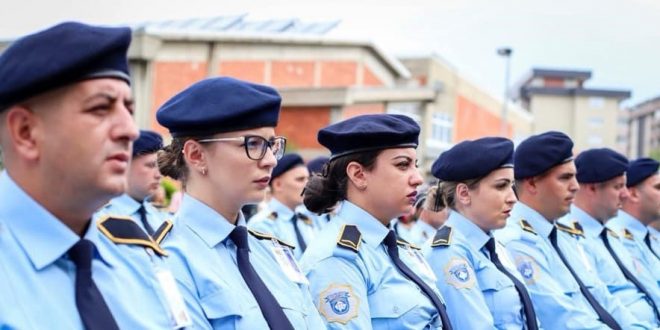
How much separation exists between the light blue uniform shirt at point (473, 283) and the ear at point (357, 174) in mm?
753

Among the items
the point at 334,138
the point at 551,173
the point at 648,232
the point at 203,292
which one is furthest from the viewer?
the point at 648,232

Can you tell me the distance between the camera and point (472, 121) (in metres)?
45.2

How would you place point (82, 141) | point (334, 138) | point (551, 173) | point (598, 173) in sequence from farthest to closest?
point (598, 173), point (551, 173), point (334, 138), point (82, 141)

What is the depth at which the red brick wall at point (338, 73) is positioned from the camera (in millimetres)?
32906

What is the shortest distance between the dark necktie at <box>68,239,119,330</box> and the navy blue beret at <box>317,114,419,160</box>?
2128mm

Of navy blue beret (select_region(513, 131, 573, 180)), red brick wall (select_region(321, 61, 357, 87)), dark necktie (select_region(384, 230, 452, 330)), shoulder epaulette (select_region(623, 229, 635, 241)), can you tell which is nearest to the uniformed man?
navy blue beret (select_region(513, 131, 573, 180))

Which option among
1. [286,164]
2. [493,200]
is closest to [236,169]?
[493,200]

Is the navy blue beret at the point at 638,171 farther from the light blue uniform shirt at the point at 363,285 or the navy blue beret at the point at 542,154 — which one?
the light blue uniform shirt at the point at 363,285

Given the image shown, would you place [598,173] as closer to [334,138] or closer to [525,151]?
[525,151]

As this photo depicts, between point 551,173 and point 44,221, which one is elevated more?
point 44,221

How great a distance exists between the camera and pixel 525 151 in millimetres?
5703

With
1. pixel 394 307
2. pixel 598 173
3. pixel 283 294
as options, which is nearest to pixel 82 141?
pixel 283 294

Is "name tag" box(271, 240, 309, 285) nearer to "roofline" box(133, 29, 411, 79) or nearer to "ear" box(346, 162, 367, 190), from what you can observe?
"ear" box(346, 162, 367, 190)

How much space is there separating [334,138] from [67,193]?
7.28 ft
